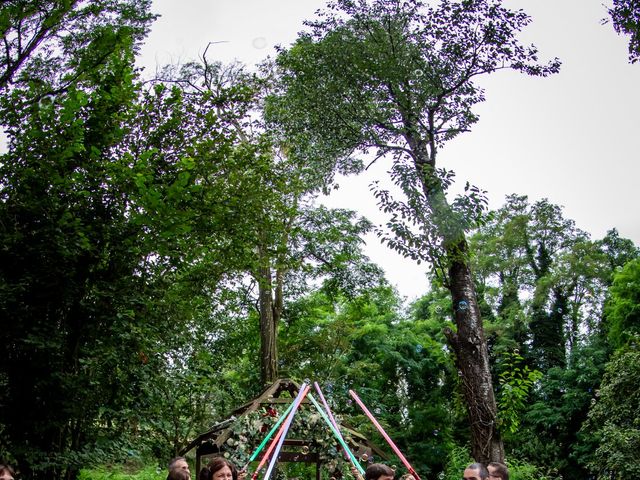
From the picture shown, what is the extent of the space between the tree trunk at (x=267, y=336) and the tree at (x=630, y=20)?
29.0 ft

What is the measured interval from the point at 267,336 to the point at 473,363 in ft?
25.4

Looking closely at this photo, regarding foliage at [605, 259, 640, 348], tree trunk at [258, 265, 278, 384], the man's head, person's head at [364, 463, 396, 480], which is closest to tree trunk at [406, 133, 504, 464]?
person's head at [364, 463, 396, 480]

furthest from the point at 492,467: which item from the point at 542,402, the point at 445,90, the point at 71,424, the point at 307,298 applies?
the point at 542,402

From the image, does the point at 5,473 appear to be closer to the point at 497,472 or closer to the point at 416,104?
the point at 497,472

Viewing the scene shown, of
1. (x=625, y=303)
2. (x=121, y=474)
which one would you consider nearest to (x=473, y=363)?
(x=121, y=474)

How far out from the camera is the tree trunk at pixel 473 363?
831cm

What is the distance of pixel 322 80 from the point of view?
10.9m

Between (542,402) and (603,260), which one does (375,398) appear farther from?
(603,260)

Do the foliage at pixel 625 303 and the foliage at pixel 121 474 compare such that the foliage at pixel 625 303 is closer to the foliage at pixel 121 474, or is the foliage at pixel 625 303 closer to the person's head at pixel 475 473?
the foliage at pixel 121 474

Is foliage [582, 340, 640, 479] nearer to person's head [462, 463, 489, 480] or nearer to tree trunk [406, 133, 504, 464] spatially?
tree trunk [406, 133, 504, 464]

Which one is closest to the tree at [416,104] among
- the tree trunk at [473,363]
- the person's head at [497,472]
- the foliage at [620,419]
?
the tree trunk at [473,363]

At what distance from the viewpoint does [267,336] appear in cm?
1560

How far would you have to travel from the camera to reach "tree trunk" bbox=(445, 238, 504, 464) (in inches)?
327

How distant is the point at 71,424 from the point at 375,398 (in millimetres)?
14295
